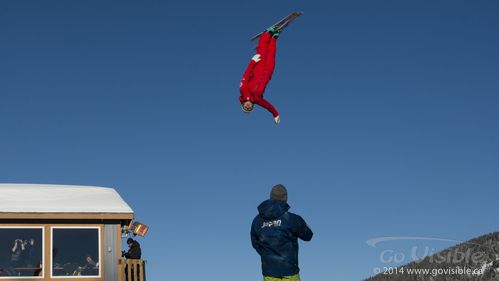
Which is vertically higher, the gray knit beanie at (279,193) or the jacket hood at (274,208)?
the gray knit beanie at (279,193)

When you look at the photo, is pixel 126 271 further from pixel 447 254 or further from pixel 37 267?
pixel 447 254

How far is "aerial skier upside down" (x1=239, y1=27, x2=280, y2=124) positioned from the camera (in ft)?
46.5

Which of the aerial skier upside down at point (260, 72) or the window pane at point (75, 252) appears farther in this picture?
the window pane at point (75, 252)

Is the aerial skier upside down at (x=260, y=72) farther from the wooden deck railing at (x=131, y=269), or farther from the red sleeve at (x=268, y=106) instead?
the wooden deck railing at (x=131, y=269)

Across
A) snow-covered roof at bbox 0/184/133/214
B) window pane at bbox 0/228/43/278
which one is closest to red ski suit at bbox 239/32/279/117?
snow-covered roof at bbox 0/184/133/214

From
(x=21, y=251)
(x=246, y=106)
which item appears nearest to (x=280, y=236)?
(x=246, y=106)

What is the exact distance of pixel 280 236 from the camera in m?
8.29

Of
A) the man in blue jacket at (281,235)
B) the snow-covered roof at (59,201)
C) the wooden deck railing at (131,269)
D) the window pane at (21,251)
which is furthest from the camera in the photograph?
the wooden deck railing at (131,269)

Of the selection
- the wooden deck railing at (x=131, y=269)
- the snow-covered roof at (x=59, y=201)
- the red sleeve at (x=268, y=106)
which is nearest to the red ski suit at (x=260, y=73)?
the red sleeve at (x=268, y=106)

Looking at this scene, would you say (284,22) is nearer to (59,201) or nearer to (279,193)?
(279,193)

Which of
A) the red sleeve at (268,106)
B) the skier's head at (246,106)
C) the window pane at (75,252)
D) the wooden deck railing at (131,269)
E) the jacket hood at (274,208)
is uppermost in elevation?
the red sleeve at (268,106)

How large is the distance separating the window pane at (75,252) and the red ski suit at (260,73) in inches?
272

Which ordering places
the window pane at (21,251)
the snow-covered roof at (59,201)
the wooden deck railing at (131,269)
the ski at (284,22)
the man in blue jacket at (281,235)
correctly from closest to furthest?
the man in blue jacket at (281,235) < the ski at (284,22) < the window pane at (21,251) < the snow-covered roof at (59,201) < the wooden deck railing at (131,269)

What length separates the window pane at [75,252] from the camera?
61.3 ft
